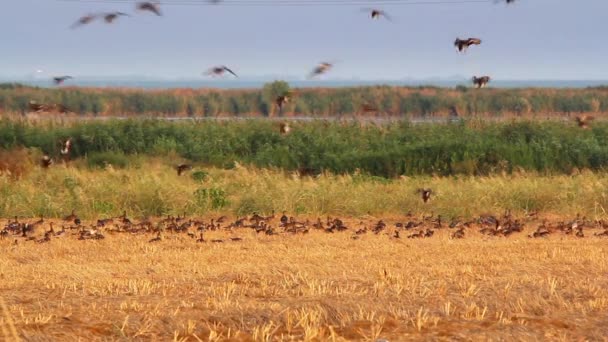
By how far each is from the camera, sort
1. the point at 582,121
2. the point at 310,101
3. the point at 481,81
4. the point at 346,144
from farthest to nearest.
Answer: the point at 310,101 < the point at 346,144 < the point at 582,121 < the point at 481,81

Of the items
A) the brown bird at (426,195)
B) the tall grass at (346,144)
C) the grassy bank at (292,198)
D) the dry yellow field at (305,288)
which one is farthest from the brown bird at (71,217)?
the tall grass at (346,144)

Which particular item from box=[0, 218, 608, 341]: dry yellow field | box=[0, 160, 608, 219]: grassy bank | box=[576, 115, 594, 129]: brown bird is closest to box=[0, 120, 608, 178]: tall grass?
box=[576, 115, 594, 129]: brown bird

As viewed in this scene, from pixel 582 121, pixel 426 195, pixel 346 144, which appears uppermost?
pixel 582 121

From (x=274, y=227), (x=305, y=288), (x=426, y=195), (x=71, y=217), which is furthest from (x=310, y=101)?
(x=305, y=288)

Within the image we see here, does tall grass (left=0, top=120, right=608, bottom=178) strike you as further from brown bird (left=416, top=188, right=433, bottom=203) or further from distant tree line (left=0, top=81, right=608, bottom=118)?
distant tree line (left=0, top=81, right=608, bottom=118)

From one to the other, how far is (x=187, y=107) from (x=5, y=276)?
175 ft

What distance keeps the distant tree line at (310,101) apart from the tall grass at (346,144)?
78.1 feet

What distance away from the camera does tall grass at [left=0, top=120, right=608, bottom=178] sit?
100 feet

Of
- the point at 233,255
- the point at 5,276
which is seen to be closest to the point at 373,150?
the point at 233,255

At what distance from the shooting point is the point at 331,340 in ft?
28.3

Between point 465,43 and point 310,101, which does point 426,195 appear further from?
point 310,101

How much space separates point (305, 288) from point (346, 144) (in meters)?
22.6

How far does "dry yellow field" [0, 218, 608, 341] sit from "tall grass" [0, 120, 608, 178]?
Result: 41.8 feet

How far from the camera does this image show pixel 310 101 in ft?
217
